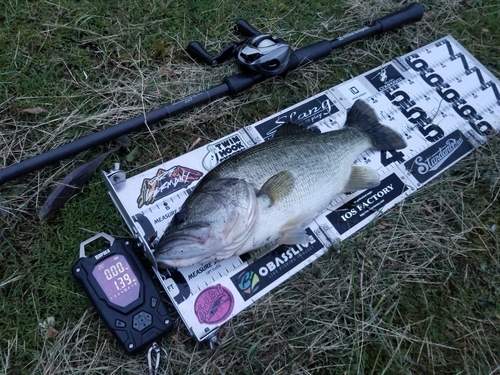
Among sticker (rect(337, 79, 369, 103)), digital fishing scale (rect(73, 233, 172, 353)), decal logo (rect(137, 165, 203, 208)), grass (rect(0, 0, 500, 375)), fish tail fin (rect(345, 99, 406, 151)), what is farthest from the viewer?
sticker (rect(337, 79, 369, 103))

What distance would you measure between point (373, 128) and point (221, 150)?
128 centimetres

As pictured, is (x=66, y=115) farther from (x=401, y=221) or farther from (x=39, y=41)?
(x=401, y=221)

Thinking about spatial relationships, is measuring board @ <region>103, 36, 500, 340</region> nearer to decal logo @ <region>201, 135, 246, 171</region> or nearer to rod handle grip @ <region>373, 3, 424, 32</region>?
decal logo @ <region>201, 135, 246, 171</region>

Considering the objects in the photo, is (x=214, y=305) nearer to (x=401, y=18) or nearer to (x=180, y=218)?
(x=180, y=218)

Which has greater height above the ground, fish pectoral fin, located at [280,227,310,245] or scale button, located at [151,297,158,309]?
scale button, located at [151,297,158,309]

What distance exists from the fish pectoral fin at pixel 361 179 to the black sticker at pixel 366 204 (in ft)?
0.42

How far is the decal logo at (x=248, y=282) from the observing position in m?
2.88

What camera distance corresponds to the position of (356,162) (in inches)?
139

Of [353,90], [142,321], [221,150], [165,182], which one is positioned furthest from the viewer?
[353,90]

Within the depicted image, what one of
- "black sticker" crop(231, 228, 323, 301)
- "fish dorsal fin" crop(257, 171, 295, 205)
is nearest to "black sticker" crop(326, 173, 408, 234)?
"black sticker" crop(231, 228, 323, 301)

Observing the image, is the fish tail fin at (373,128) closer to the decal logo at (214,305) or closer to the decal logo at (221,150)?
the decal logo at (221,150)

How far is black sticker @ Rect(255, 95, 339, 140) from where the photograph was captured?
3592 mm

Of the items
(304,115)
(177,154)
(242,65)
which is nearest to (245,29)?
(242,65)

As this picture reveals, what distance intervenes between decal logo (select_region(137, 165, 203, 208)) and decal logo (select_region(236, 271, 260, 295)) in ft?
2.66
